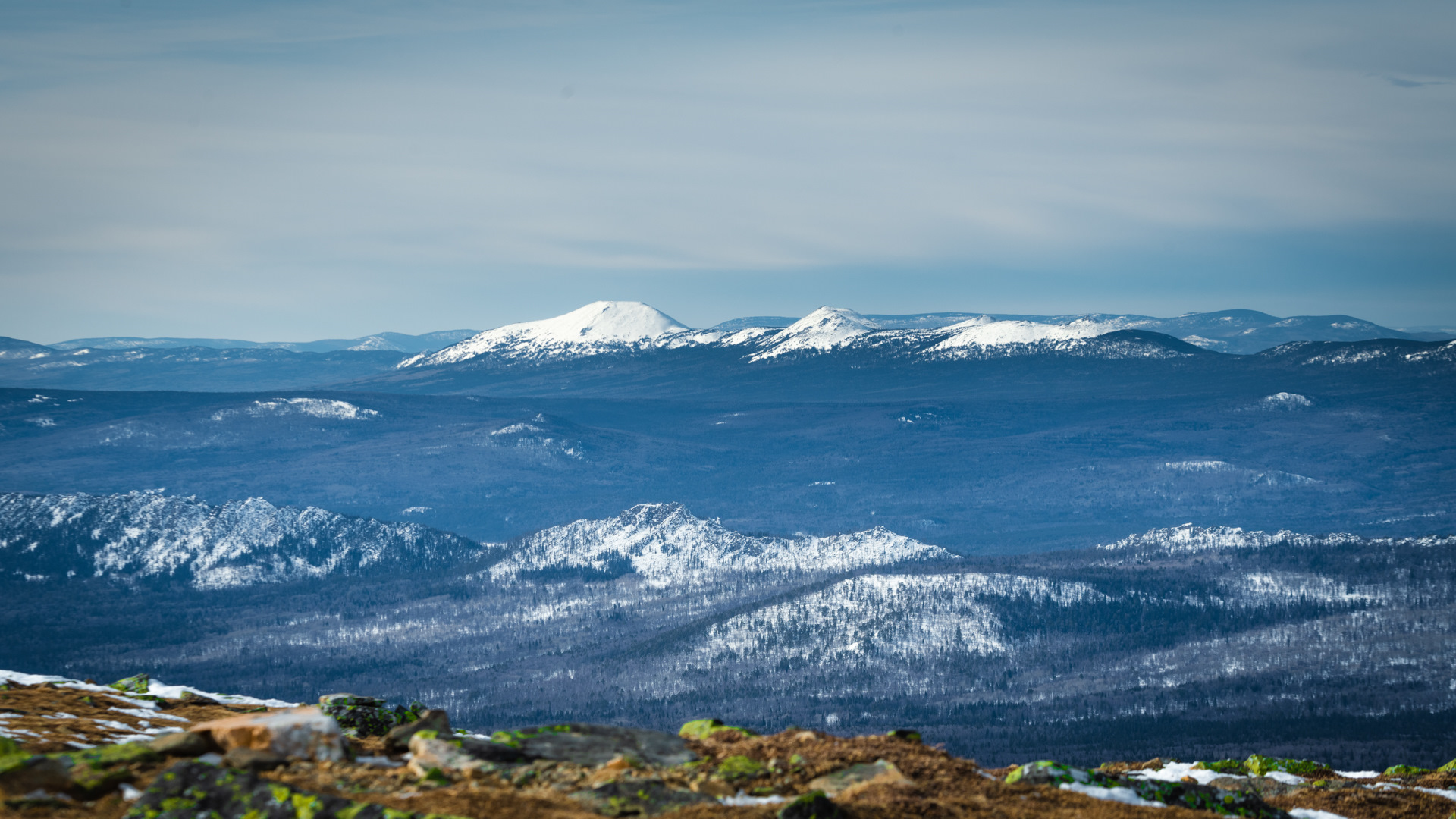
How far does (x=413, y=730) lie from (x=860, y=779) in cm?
1312

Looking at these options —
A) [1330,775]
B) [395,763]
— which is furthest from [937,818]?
[1330,775]

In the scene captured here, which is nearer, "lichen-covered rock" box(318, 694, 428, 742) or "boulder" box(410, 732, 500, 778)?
"boulder" box(410, 732, 500, 778)

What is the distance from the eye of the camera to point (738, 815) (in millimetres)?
28734

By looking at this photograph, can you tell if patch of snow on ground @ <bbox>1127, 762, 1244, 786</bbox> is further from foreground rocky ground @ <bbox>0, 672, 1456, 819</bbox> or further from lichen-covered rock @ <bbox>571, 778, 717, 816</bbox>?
lichen-covered rock @ <bbox>571, 778, 717, 816</bbox>

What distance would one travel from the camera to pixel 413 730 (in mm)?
35062

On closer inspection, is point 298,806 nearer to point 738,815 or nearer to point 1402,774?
point 738,815

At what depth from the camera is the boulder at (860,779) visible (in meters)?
32.3

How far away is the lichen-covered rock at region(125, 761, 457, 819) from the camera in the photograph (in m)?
25.8

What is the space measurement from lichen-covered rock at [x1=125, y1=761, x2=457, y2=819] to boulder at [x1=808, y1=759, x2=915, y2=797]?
1199 centimetres

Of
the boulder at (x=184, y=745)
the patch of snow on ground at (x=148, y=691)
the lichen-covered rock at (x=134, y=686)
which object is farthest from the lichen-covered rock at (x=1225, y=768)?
the lichen-covered rock at (x=134, y=686)

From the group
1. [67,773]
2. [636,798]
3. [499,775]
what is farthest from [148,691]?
[636,798]

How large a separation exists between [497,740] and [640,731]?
14.7ft

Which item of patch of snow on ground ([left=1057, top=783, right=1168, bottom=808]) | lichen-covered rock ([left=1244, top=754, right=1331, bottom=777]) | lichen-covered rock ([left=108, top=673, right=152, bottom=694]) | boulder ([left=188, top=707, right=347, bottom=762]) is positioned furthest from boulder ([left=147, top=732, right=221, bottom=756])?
lichen-covered rock ([left=1244, top=754, right=1331, bottom=777])

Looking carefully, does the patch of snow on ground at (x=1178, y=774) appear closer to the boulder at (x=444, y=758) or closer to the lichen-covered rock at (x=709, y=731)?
the lichen-covered rock at (x=709, y=731)
